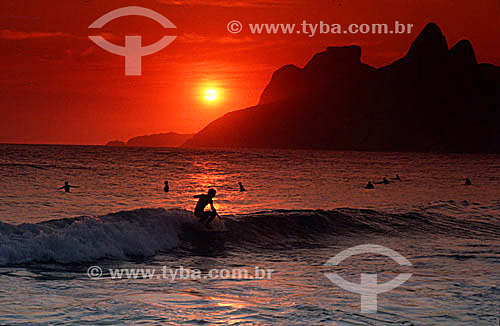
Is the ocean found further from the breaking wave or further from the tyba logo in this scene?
the tyba logo

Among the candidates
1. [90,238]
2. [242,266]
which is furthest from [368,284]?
[90,238]

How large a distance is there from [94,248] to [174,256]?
248 centimetres

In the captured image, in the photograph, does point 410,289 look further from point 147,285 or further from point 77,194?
point 77,194

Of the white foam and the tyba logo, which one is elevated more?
the white foam

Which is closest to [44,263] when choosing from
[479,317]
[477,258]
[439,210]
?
[479,317]

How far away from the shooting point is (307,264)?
14.8 metres

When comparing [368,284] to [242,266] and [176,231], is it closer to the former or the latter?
[242,266]

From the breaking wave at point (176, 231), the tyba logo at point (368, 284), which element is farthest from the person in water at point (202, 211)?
the tyba logo at point (368, 284)

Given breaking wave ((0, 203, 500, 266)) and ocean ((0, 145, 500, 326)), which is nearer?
ocean ((0, 145, 500, 326))

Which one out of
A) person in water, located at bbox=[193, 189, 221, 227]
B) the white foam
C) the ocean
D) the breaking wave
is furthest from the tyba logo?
the white foam

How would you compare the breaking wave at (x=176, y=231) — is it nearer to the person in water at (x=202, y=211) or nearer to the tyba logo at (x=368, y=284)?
the person in water at (x=202, y=211)

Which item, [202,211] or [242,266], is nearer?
[242,266]

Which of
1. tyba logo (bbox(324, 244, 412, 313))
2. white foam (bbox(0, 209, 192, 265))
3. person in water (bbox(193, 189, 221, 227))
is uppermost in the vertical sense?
person in water (bbox(193, 189, 221, 227))

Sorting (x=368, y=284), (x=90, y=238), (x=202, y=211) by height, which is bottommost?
(x=368, y=284)
